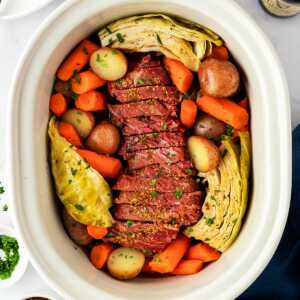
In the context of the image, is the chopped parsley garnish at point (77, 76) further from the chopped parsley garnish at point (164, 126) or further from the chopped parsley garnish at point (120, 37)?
the chopped parsley garnish at point (164, 126)

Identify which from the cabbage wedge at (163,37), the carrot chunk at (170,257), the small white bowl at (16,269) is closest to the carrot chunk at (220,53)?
the cabbage wedge at (163,37)

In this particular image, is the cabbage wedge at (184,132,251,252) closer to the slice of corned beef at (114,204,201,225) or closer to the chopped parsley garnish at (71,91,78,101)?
the slice of corned beef at (114,204,201,225)

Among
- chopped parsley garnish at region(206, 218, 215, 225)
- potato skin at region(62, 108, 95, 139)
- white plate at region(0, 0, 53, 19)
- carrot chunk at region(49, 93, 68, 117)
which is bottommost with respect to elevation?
chopped parsley garnish at region(206, 218, 215, 225)

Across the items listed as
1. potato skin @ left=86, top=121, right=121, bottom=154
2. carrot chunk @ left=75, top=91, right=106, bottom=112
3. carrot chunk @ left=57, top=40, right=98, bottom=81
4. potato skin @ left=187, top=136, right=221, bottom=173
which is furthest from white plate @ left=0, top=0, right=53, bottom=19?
potato skin @ left=187, top=136, right=221, bottom=173

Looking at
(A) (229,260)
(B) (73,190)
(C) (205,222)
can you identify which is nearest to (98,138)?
(B) (73,190)

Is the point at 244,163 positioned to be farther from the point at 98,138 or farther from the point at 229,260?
the point at 98,138

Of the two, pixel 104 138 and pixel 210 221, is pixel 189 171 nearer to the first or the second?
pixel 210 221
